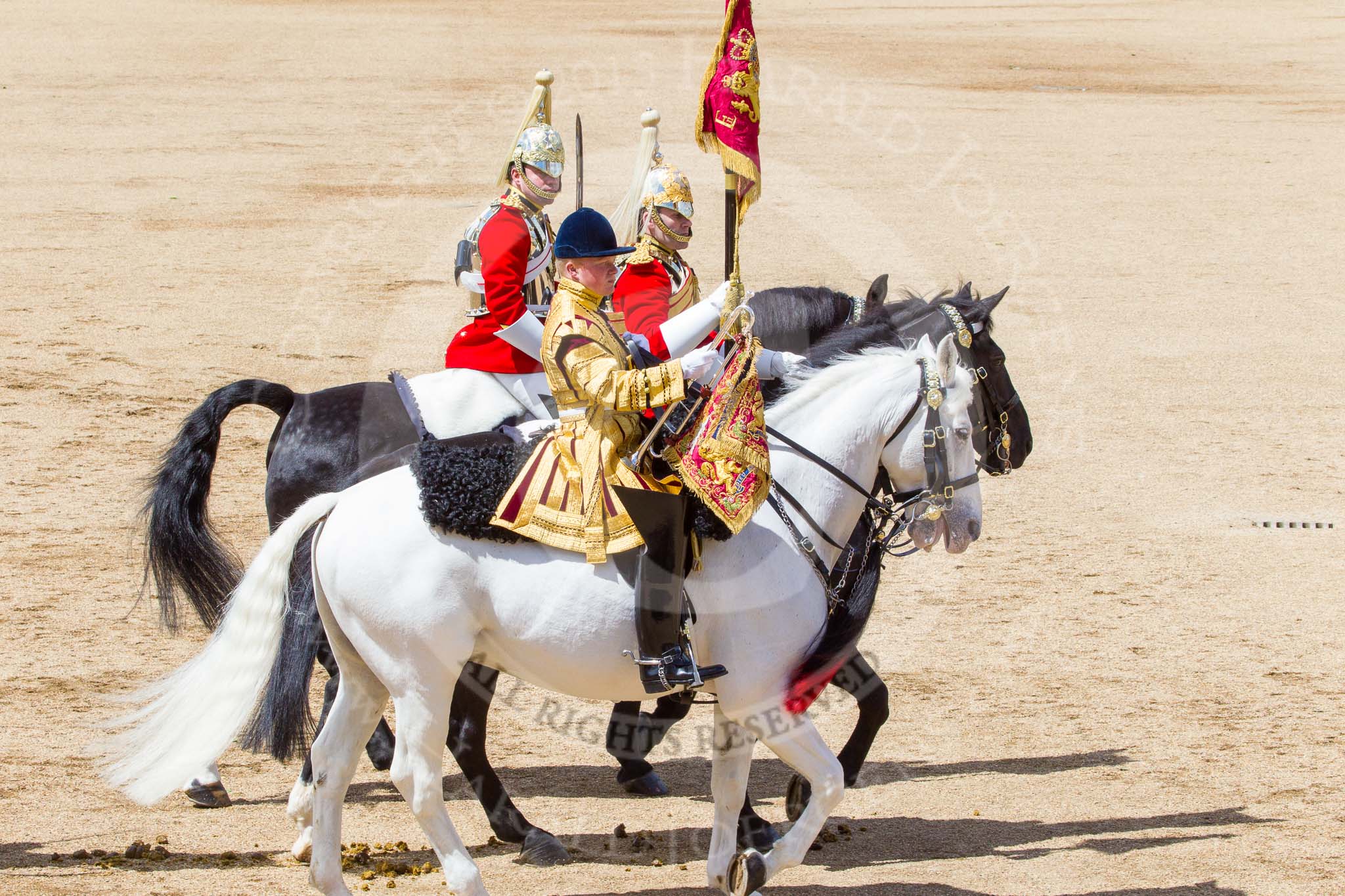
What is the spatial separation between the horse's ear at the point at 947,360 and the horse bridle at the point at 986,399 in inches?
19.3

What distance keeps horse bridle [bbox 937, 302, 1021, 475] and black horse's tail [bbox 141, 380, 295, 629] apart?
2.98 m

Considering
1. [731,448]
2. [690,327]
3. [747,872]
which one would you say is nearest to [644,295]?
[690,327]

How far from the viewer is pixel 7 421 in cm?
1141

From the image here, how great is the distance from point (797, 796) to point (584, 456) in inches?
74.4

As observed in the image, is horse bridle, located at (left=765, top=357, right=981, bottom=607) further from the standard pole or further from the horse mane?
the horse mane

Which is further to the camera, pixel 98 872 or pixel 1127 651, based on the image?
pixel 1127 651

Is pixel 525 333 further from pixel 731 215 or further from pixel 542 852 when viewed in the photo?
pixel 542 852

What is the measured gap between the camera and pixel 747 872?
16.9 feet

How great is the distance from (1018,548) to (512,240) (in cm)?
443

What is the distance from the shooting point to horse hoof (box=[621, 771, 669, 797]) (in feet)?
21.6

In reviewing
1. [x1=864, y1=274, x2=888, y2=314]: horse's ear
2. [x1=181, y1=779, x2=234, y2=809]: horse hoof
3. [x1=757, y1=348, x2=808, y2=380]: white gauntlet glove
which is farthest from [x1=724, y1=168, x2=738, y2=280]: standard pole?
[x1=181, y1=779, x2=234, y2=809]: horse hoof

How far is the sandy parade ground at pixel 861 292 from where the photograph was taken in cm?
615

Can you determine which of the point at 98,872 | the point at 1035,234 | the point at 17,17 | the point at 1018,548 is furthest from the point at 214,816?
the point at 17,17

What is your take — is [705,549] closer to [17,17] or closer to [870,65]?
[870,65]
